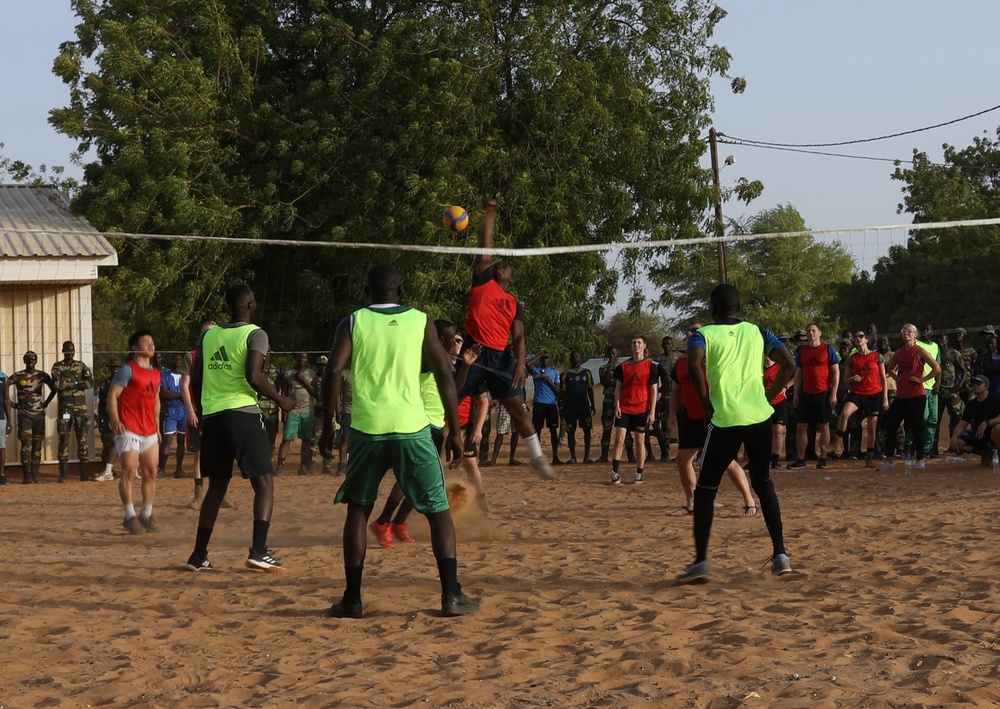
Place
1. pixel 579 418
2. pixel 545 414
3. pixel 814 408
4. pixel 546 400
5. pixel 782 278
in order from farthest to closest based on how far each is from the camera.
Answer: pixel 782 278
pixel 579 418
pixel 546 400
pixel 545 414
pixel 814 408

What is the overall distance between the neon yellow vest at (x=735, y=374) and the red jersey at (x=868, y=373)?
9.36 metres

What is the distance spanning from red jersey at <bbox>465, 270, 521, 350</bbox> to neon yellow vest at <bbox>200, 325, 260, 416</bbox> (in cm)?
213

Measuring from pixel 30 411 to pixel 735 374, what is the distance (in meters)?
12.6

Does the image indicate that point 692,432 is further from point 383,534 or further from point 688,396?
point 383,534

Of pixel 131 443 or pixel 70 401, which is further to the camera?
pixel 70 401

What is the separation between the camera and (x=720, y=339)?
7.52 m

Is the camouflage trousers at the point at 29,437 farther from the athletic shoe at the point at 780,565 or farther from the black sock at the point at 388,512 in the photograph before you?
the athletic shoe at the point at 780,565

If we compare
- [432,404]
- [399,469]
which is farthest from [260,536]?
[399,469]

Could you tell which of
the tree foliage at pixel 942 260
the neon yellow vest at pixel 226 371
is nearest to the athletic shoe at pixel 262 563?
the neon yellow vest at pixel 226 371

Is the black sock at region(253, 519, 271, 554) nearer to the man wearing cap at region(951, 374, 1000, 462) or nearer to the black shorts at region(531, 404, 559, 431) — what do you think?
the man wearing cap at region(951, 374, 1000, 462)

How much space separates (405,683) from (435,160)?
51.4 ft

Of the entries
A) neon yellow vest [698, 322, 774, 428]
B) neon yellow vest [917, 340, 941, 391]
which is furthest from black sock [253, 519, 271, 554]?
neon yellow vest [917, 340, 941, 391]

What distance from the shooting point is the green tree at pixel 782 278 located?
177ft

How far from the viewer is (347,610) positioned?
21.6 feet
